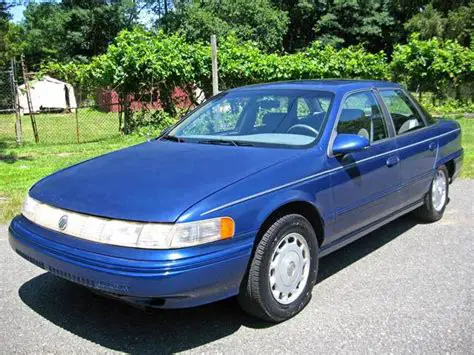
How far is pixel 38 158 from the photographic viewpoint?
412 inches

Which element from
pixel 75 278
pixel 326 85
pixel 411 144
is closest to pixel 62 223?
pixel 75 278

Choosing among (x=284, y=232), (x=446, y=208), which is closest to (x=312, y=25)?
(x=446, y=208)

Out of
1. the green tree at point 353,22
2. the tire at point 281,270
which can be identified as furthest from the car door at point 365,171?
the green tree at point 353,22

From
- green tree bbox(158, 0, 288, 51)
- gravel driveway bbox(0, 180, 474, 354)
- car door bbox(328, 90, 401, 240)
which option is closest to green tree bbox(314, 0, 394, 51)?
green tree bbox(158, 0, 288, 51)

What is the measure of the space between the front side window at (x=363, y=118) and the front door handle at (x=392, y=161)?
20 cm

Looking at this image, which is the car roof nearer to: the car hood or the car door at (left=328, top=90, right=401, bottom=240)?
the car door at (left=328, top=90, right=401, bottom=240)

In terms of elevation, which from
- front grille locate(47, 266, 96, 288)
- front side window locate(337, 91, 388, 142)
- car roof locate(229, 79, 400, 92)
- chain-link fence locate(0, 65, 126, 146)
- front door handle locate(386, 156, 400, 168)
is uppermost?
car roof locate(229, 79, 400, 92)

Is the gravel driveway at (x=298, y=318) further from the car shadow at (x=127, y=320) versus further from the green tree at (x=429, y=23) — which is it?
the green tree at (x=429, y=23)

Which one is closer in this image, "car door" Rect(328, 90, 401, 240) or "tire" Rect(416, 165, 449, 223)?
"car door" Rect(328, 90, 401, 240)

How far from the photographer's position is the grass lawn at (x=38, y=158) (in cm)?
720

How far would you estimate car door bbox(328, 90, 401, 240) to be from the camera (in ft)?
13.4

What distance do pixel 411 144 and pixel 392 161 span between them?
19.3 inches

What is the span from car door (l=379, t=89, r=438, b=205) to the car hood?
1.52 m

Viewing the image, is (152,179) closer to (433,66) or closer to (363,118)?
(363,118)
